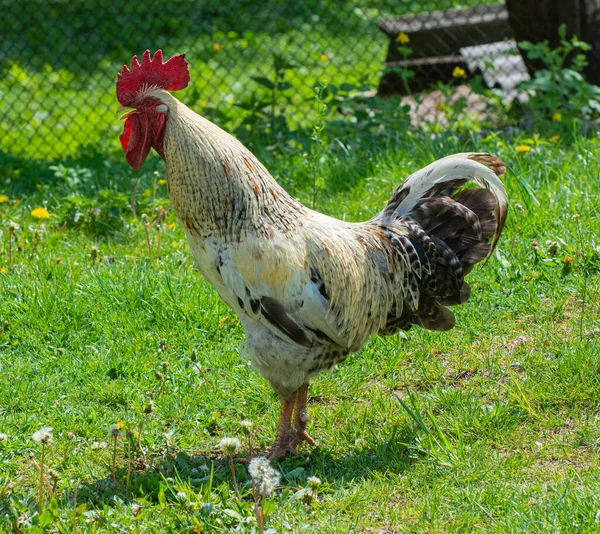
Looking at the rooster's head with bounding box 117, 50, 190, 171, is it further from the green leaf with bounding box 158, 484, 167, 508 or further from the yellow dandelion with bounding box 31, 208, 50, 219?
the yellow dandelion with bounding box 31, 208, 50, 219

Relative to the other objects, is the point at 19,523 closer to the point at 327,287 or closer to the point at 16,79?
the point at 327,287

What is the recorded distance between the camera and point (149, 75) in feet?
11.4

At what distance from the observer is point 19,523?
305cm

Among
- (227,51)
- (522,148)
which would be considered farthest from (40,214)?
(227,51)

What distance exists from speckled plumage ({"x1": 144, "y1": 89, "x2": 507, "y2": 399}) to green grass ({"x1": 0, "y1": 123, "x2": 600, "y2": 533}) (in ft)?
1.51

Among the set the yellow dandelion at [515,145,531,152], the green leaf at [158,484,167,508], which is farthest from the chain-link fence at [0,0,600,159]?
the green leaf at [158,484,167,508]

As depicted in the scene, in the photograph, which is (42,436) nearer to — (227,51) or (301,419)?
(301,419)

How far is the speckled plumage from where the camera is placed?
11.0ft

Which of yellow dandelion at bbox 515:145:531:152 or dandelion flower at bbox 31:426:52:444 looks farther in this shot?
yellow dandelion at bbox 515:145:531:152

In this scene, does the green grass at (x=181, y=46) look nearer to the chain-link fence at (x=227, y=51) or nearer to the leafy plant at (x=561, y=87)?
the chain-link fence at (x=227, y=51)

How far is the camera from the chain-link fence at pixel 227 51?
27.5 ft

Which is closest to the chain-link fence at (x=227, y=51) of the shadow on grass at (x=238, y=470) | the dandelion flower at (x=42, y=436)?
the shadow on grass at (x=238, y=470)

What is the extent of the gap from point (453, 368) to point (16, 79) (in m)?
7.20

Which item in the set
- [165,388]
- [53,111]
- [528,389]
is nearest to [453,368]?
[528,389]
